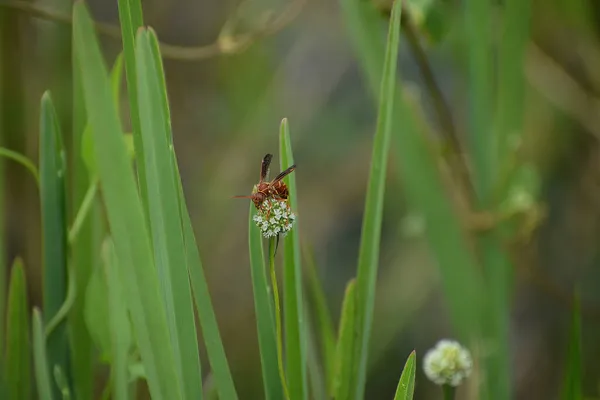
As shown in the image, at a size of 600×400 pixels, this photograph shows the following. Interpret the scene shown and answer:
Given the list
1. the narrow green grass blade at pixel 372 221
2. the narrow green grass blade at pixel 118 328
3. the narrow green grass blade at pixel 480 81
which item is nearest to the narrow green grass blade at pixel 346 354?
the narrow green grass blade at pixel 372 221

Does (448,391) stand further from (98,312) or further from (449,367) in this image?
(98,312)

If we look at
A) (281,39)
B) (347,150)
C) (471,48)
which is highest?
(281,39)

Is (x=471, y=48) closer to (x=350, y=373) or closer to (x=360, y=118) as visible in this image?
(x=350, y=373)

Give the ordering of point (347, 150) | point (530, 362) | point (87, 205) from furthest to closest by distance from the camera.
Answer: point (347, 150), point (530, 362), point (87, 205)

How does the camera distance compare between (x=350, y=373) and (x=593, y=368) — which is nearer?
(x=350, y=373)

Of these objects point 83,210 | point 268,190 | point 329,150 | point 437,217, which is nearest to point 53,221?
point 83,210

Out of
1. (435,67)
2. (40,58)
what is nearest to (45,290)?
(40,58)

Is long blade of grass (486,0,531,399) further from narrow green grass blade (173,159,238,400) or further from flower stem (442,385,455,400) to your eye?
narrow green grass blade (173,159,238,400)

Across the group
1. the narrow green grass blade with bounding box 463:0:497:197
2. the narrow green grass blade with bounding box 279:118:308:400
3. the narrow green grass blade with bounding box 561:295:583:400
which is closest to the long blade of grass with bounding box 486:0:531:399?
the narrow green grass blade with bounding box 463:0:497:197
